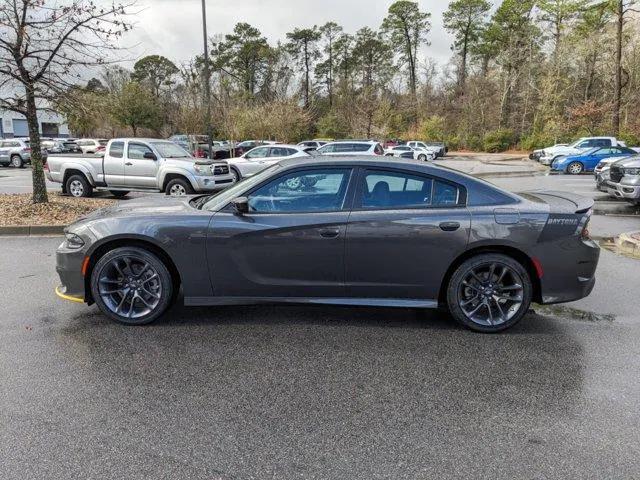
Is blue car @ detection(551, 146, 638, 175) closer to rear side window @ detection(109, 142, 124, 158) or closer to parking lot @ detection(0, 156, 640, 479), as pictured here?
rear side window @ detection(109, 142, 124, 158)

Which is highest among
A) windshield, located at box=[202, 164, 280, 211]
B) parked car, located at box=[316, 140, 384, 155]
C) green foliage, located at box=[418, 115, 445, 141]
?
green foliage, located at box=[418, 115, 445, 141]

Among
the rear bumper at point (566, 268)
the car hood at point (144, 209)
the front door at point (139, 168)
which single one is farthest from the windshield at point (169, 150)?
the rear bumper at point (566, 268)

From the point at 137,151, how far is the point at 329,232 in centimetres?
1056

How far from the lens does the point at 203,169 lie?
12.9 metres

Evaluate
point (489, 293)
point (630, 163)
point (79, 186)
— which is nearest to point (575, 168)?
point (630, 163)

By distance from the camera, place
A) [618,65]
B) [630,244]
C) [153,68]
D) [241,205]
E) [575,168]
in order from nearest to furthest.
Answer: [241,205] < [630,244] < [575,168] < [618,65] < [153,68]

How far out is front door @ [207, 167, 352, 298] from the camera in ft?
13.9

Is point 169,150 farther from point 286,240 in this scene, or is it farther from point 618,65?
point 618,65

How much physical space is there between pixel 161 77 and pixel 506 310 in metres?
61.6

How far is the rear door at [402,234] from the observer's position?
4223 mm

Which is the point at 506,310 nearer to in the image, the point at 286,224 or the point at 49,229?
the point at 286,224

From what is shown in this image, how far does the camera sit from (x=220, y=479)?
2492mm

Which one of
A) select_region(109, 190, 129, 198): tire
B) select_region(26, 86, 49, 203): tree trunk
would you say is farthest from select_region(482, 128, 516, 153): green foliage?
select_region(26, 86, 49, 203): tree trunk

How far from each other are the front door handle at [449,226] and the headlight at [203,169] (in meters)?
9.69
